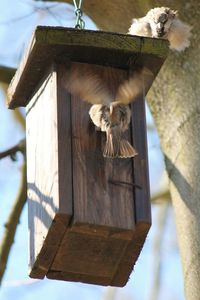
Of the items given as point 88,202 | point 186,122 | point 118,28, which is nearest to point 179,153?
point 186,122

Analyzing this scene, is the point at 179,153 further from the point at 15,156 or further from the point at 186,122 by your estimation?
the point at 15,156

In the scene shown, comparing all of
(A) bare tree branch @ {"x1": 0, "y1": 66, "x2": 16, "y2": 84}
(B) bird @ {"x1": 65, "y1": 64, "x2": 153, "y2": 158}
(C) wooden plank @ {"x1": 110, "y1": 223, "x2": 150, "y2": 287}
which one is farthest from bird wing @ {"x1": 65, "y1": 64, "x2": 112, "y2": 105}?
(A) bare tree branch @ {"x1": 0, "y1": 66, "x2": 16, "y2": 84}

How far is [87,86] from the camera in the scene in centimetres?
450

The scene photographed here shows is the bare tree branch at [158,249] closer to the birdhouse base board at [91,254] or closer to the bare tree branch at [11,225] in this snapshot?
the bare tree branch at [11,225]

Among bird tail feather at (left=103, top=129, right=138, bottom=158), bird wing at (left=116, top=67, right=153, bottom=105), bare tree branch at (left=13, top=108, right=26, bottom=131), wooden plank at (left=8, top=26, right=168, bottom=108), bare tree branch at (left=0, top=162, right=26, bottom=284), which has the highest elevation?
wooden plank at (left=8, top=26, right=168, bottom=108)

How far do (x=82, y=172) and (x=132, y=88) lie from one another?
47cm

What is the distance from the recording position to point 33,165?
475 cm

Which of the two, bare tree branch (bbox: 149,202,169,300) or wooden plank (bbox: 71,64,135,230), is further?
bare tree branch (bbox: 149,202,169,300)

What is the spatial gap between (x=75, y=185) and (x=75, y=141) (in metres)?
0.20

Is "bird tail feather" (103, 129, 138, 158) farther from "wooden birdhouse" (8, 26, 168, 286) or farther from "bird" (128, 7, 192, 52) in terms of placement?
"bird" (128, 7, 192, 52)

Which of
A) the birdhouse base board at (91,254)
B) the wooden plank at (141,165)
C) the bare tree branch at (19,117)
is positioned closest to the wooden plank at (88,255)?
the birdhouse base board at (91,254)

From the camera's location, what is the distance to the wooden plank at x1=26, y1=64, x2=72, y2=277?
429 centimetres

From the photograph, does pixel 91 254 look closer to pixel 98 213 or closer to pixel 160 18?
pixel 98 213

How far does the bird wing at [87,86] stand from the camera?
447cm
